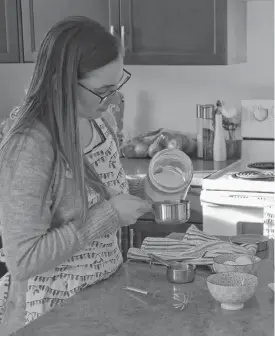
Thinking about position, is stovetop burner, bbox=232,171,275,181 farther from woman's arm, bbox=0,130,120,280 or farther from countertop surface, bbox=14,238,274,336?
woman's arm, bbox=0,130,120,280

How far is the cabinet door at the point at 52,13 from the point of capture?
142 inches

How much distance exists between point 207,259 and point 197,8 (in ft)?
6.26

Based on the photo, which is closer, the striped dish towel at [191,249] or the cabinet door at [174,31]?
the striped dish towel at [191,249]

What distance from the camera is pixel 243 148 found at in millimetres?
3803

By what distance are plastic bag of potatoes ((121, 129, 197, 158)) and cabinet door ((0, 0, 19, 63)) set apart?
0.81 meters

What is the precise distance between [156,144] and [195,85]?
0.41 meters

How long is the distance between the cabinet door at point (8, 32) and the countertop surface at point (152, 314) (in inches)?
90.8

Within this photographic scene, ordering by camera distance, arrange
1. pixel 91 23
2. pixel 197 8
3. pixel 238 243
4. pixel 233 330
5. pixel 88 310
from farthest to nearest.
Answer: pixel 197 8, pixel 238 243, pixel 91 23, pixel 88 310, pixel 233 330

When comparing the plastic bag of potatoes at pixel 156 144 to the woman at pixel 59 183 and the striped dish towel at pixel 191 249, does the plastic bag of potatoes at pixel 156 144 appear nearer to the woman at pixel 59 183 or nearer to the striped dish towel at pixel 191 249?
the striped dish towel at pixel 191 249

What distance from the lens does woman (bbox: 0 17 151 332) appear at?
1.63 metres

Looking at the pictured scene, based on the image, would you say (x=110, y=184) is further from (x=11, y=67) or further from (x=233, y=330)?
(x=11, y=67)

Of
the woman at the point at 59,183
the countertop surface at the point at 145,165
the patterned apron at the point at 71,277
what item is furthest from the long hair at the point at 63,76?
the countertop surface at the point at 145,165

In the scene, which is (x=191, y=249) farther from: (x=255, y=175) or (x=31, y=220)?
(x=255, y=175)

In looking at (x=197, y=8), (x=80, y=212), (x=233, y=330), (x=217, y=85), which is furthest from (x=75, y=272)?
(x=217, y=85)
